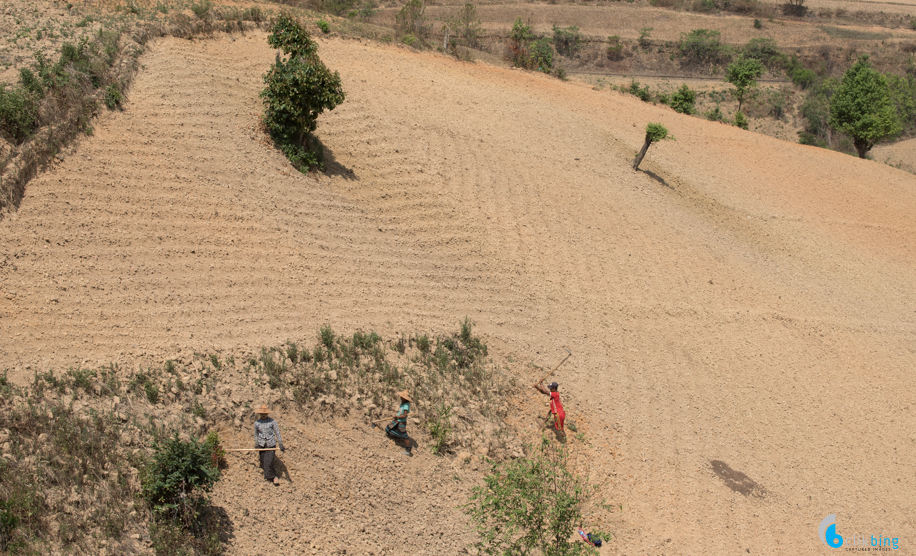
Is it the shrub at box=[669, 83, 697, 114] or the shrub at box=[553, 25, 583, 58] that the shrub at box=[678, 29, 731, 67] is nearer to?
the shrub at box=[553, 25, 583, 58]

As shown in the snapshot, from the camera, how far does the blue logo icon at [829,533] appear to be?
9211 mm

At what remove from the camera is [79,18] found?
14.2 metres

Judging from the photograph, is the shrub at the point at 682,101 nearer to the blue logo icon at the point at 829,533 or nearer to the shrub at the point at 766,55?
the blue logo icon at the point at 829,533

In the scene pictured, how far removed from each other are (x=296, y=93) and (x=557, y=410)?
733cm

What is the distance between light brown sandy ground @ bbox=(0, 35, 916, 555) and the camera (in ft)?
29.7

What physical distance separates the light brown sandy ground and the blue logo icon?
6.4 inches

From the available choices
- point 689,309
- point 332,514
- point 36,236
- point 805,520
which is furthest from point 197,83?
point 805,520

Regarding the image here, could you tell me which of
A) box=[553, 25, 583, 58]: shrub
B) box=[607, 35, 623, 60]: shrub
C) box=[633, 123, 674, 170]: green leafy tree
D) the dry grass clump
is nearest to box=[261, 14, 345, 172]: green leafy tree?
the dry grass clump

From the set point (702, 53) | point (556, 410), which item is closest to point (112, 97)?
point (556, 410)

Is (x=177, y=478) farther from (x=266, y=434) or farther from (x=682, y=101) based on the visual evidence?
(x=682, y=101)

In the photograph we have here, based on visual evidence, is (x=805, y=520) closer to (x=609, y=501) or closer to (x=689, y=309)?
(x=609, y=501)

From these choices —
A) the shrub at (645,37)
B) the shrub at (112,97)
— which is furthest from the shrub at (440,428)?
the shrub at (645,37)

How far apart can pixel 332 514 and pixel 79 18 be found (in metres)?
12.3

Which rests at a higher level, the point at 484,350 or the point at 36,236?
the point at 36,236
